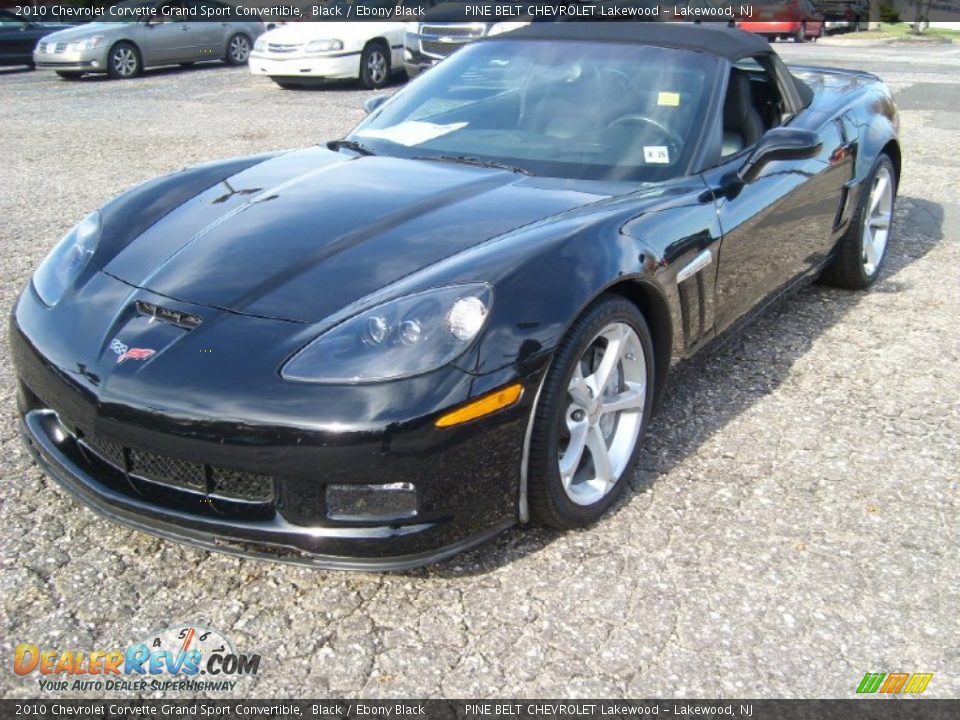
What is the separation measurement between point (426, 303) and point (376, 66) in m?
12.3

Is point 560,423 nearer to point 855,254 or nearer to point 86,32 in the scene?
point 855,254

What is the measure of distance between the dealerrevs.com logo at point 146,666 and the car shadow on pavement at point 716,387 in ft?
1.87

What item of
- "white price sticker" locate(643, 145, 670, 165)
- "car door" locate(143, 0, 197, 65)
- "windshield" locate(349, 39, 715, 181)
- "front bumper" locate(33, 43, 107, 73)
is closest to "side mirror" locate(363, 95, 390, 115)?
"windshield" locate(349, 39, 715, 181)

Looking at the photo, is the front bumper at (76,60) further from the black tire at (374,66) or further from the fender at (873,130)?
the fender at (873,130)

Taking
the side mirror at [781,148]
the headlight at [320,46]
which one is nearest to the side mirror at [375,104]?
the side mirror at [781,148]

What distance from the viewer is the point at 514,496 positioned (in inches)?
105

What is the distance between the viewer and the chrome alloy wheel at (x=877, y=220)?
5.21 m

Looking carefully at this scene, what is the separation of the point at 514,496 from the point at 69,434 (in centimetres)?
125

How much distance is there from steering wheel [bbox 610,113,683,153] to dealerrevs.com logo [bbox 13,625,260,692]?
233cm

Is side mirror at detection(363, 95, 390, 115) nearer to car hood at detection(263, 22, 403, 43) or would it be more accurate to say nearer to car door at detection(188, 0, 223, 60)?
car hood at detection(263, 22, 403, 43)

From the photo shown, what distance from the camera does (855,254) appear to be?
501 cm

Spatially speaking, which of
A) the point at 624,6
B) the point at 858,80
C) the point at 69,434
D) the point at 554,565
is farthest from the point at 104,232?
the point at 624,6

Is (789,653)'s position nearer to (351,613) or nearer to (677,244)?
(351,613)

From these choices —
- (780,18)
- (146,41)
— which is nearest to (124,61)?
(146,41)
